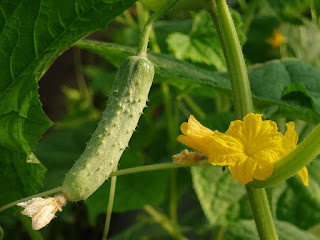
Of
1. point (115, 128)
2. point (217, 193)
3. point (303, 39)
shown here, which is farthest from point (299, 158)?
point (303, 39)

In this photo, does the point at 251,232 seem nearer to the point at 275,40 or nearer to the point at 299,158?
the point at 299,158

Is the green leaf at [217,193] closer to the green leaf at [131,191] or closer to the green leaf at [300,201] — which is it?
the green leaf at [300,201]

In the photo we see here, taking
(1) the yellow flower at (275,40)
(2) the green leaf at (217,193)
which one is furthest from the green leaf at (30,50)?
(1) the yellow flower at (275,40)

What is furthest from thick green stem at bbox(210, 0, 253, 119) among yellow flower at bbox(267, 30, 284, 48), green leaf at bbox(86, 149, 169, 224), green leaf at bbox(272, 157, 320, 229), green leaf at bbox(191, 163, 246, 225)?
yellow flower at bbox(267, 30, 284, 48)

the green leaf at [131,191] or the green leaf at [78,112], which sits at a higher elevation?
the green leaf at [78,112]

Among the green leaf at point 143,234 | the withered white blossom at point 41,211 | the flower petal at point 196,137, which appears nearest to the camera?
the withered white blossom at point 41,211

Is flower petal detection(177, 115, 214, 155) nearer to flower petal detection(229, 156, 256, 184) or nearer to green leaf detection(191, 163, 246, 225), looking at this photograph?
flower petal detection(229, 156, 256, 184)

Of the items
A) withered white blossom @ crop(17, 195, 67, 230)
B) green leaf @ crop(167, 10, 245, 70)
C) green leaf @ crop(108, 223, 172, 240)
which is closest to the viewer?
withered white blossom @ crop(17, 195, 67, 230)
